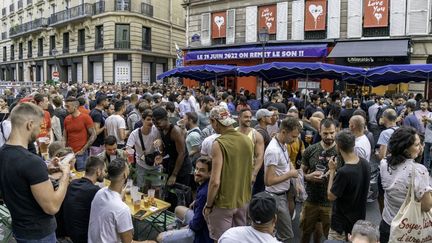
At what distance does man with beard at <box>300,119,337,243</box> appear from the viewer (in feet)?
14.8

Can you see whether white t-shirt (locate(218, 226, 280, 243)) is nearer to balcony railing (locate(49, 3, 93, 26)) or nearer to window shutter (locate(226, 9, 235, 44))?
window shutter (locate(226, 9, 235, 44))

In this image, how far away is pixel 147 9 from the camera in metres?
35.7

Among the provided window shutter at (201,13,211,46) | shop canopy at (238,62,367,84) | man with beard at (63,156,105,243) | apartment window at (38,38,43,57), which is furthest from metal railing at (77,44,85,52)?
man with beard at (63,156,105,243)

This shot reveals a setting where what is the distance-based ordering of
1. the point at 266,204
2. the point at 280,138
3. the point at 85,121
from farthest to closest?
the point at 85,121, the point at 280,138, the point at 266,204

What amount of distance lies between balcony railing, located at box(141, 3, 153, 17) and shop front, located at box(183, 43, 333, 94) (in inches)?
393

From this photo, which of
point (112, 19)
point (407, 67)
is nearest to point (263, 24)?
point (407, 67)

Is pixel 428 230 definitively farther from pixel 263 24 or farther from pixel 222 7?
pixel 222 7

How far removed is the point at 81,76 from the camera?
37.8 metres

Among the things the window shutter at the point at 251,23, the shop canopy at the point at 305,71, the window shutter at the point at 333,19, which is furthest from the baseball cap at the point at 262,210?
the window shutter at the point at 251,23

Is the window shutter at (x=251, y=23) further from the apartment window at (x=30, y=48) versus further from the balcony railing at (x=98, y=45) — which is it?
the apartment window at (x=30, y=48)

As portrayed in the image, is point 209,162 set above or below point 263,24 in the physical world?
below

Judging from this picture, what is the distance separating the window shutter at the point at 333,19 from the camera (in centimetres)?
2044

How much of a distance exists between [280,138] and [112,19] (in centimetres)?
3235

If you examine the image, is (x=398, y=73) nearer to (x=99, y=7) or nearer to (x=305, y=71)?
(x=305, y=71)
